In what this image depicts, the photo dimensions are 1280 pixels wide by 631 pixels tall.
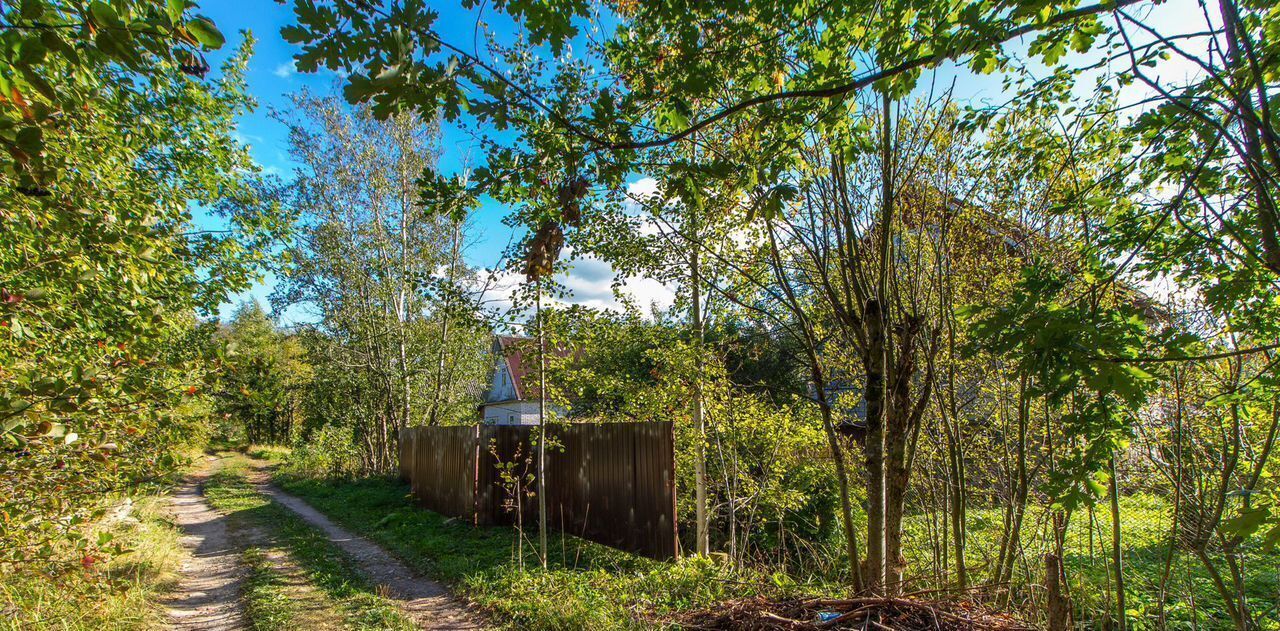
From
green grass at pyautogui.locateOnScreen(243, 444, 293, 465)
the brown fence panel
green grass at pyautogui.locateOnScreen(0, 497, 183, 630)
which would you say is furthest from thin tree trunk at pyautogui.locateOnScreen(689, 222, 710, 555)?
green grass at pyautogui.locateOnScreen(243, 444, 293, 465)

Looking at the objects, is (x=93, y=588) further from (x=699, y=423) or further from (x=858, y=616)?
(x=699, y=423)

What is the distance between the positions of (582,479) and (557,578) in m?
2.41

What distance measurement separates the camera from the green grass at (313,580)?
478 cm

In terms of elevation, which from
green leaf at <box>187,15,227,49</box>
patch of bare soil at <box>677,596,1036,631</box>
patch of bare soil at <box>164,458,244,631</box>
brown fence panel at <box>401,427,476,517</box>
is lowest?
patch of bare soil at <box>164,458,244,631</box>

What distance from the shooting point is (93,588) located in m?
3.56

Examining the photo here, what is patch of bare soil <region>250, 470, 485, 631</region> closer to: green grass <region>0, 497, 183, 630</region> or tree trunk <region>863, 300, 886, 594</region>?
green grass <region>0, 497, 183, 630</region>

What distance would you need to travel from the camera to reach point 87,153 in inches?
145

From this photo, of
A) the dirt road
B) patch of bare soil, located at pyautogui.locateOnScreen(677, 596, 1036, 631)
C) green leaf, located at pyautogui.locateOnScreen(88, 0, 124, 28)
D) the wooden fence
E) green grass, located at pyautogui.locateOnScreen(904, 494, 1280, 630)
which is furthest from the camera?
the wooden fence

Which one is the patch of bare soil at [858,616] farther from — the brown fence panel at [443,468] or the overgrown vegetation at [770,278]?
the brown fence panel at [443,468]

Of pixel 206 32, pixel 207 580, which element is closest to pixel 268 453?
pixel 207 580

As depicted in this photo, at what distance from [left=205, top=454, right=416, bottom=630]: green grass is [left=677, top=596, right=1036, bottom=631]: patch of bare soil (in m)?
3.54

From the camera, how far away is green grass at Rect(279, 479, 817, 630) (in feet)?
13.9

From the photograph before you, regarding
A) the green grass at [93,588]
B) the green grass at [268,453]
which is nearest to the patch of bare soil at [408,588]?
the green grass at [93,588]

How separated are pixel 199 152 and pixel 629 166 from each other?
5.81 m
